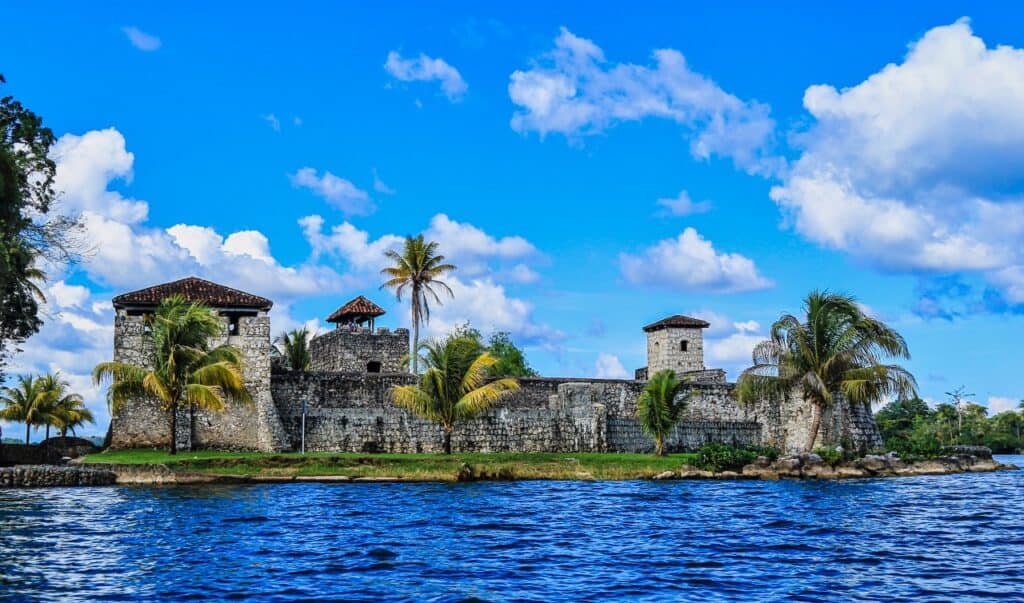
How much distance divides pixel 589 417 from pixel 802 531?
67.7 ft

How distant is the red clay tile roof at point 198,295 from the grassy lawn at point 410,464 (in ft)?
18.5

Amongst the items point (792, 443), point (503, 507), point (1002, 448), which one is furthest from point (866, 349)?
point (1002, 448)

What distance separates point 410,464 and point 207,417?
953 centimetres

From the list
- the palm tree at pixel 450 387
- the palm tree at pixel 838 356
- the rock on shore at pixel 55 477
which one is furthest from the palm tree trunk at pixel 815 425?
the rock on shore at pixel 55 477

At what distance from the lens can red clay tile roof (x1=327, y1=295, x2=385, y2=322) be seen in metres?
49.3

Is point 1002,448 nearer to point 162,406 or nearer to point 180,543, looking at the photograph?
point 162,406

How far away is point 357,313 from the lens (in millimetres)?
49469

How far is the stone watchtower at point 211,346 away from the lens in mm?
35000

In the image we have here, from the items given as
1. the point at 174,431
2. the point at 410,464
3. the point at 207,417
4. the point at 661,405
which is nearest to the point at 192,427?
the point at 207,417

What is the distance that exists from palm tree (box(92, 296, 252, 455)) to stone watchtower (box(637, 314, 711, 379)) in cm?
2840

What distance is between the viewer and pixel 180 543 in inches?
635

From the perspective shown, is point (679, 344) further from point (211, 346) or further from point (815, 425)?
point (211, 346)

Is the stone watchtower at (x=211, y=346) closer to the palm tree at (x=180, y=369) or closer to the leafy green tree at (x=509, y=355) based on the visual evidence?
the palm tree at (x=180, y=369)

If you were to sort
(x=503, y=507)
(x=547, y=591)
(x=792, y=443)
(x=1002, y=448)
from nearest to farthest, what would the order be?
(x=547, y=591) < (x=503, y=507) < (x=792, y=443) < (x=1002, y=448)
